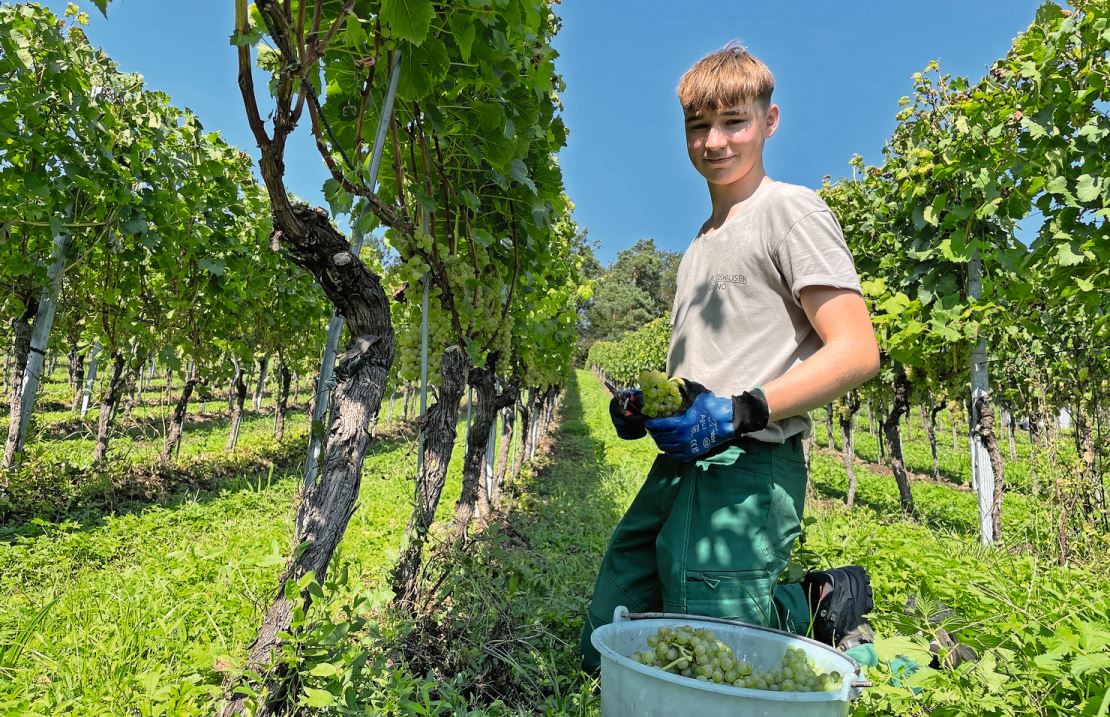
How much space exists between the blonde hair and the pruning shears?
0.91m

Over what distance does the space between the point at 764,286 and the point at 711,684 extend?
1137 mm

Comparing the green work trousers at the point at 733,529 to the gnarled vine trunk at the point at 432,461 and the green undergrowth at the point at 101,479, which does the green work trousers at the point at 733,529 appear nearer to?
the gnarled vine trunk at the point at 432,461

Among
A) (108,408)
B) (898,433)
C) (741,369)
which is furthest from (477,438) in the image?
(898,433)

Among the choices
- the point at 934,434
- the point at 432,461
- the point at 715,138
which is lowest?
the point at 432,461

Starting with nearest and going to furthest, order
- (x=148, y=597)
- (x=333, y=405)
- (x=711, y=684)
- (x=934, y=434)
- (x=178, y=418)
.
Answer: (x=711, y=684)
(x=333, y=405)
(x=148, y=597)
(x=178, y=418)
(x=934, y=434)

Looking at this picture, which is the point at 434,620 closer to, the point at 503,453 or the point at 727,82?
the point at 727,82

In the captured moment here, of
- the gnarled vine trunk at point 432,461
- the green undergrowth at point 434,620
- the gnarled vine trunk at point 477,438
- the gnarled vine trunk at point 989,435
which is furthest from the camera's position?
the gnarled vine trunk at point 989,435

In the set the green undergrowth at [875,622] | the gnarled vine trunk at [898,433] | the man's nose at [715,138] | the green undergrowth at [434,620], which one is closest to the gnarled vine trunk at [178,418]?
the green undergrowth at [434,620]

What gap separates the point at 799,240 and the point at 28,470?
753 centimetres

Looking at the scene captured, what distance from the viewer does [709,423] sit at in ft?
5.19

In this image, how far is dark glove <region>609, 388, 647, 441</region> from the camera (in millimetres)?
1804

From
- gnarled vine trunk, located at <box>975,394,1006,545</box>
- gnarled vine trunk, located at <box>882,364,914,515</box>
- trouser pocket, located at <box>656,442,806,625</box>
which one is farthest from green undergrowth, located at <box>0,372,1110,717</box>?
gnarled vine trunk, located at <box>882,364,914,515</box>

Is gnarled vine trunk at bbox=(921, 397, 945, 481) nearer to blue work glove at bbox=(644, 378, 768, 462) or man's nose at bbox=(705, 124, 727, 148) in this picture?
man's nose at bbox=(705, 124, 727, 148)

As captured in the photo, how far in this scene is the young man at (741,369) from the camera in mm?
1600
